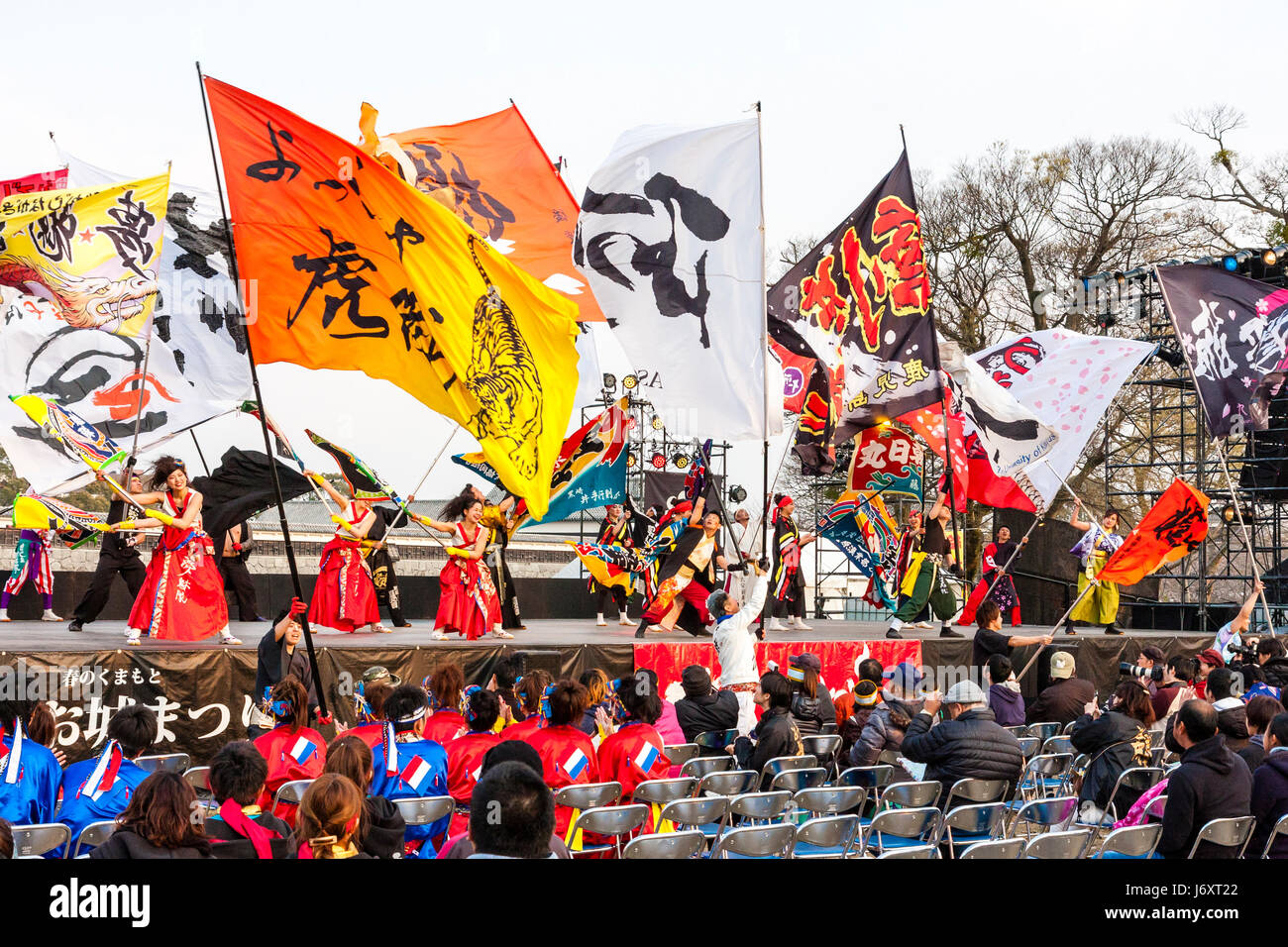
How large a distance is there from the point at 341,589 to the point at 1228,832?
8995mm

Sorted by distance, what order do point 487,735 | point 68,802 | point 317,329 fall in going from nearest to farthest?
point 68,802, point 487,735, point 317,329

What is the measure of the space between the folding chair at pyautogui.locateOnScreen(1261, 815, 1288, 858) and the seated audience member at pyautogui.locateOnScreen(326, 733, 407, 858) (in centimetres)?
356

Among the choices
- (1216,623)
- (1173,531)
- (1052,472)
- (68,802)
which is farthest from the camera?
(1216,623)

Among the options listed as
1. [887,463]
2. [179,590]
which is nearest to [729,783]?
[179,590]

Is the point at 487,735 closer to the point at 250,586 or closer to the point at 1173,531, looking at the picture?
the point at 1173,531

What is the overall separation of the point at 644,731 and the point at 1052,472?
790cm

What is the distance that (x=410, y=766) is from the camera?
Result: 5164 mm

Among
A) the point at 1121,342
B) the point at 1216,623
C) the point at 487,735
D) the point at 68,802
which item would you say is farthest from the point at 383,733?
the point at 1216,623

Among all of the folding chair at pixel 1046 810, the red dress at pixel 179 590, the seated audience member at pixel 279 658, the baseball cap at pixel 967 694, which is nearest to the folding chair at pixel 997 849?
the folding chair at pixel 1046 810

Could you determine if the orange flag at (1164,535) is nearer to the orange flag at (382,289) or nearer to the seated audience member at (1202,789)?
the orange flag at (382,289)

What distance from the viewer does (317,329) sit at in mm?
8234

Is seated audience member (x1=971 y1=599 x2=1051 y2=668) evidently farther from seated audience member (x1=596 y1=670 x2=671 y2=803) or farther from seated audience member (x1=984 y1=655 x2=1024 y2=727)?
seated audience member (x1=596 y1=670 x2=671 y2=803)

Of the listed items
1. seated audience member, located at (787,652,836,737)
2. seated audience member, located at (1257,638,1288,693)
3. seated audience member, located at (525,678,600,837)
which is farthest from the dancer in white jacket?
seated audience member, located at (1257,638,1288,693)
